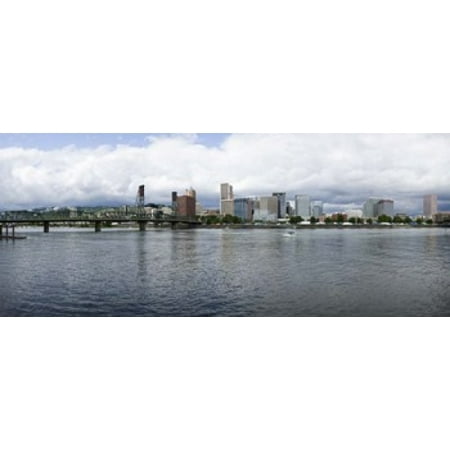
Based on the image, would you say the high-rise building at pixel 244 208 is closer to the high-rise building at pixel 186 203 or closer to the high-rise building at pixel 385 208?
the high-rise building at pixel 186 203

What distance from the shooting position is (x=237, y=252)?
13.3m

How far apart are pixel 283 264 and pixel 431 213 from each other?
3952 millimetres

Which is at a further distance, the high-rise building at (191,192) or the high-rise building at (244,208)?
the high-rise building at (244,208)

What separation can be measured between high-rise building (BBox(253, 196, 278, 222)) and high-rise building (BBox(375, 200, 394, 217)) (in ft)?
7.93

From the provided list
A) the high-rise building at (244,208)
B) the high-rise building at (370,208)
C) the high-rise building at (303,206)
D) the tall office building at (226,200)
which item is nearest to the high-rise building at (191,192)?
the tall office building at (226,200)

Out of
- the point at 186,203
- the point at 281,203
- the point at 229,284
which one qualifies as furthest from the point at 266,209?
the point at 229,284

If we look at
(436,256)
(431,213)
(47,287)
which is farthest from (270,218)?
(436,256)

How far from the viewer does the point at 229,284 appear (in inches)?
312

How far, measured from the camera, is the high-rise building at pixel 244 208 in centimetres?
871

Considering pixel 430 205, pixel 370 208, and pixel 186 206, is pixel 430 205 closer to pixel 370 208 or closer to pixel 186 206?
pixel 370 208

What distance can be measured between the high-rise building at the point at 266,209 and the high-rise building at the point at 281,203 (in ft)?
0.26

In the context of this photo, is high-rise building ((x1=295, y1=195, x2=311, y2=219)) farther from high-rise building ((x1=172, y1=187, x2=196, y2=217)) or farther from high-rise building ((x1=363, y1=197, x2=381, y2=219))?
high-rise building ((x1=172, y1=187, x2=196, y2=217))

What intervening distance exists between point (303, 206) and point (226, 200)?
75.2 inches

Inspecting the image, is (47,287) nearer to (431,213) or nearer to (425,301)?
(425,301)
